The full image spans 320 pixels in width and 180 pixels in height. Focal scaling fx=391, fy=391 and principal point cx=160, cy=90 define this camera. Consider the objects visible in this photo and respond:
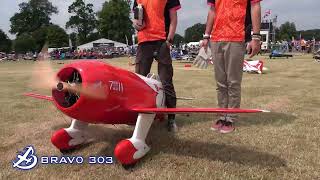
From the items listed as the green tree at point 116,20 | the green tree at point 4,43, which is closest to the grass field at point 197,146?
the green tree at point 116,20

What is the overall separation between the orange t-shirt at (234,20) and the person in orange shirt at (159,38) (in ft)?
2.31

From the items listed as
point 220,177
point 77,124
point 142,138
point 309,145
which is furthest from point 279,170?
point 77,124

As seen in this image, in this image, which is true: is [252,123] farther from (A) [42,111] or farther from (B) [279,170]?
(A) [42,111]

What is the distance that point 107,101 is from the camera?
420 centimetres

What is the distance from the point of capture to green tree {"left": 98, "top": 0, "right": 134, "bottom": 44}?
3858 inches

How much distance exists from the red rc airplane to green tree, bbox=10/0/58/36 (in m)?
109

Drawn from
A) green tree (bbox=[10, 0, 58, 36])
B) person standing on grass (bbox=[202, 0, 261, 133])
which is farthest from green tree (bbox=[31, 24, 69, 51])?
person standing on grass (bbox=[202, 0, 261, 133])

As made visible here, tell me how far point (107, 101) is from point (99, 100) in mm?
124

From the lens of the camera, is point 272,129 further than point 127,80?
Yes

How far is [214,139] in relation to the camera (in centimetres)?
525

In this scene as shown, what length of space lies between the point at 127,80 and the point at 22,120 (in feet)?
10.4

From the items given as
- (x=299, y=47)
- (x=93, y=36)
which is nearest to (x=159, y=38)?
(x=299, y=47)

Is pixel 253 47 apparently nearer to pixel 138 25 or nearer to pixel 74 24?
pixel 138 25

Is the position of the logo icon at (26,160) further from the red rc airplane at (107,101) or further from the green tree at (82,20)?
the green tree at (82,20)
